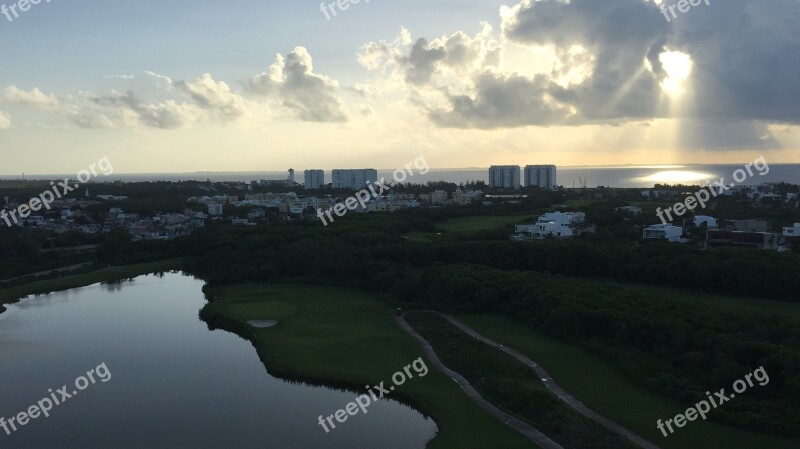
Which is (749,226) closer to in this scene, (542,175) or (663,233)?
(663,233)

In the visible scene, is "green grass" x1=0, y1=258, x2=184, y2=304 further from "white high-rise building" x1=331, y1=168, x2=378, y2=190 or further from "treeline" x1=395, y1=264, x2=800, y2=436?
"white high-rise building" x1=331, y1=168, x2=378, y2=190

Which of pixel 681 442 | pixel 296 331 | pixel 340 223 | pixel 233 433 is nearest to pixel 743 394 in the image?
pixel 681 442

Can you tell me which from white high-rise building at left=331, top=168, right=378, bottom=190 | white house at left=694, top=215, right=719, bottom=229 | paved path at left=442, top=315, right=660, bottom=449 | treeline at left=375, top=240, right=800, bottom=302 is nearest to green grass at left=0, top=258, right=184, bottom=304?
treeline at left=375, top=240, right=800, bottom=302

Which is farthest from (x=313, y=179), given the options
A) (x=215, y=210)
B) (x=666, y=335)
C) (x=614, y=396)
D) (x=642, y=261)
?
(x=614, y=396)

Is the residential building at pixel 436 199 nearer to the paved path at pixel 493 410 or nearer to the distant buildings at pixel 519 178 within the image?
the distant buildings at pixel 519 178

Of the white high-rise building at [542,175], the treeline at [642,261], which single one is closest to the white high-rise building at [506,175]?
the white high-rise building at [542,175]
